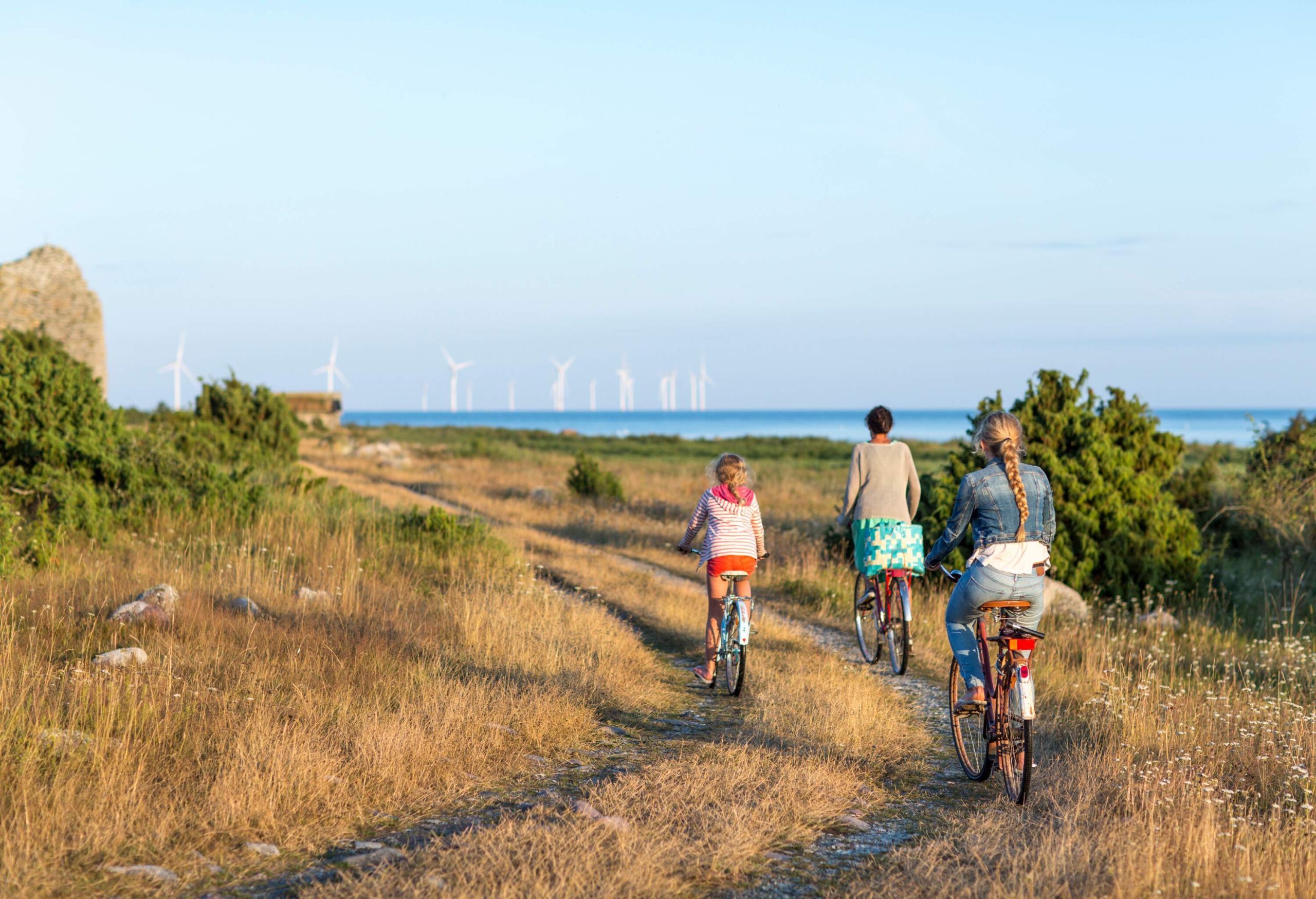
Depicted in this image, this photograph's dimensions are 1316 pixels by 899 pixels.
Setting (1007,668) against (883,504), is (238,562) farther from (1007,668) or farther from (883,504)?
(1007,668)

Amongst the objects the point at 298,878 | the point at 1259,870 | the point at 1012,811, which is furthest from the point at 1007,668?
the point at 298,878

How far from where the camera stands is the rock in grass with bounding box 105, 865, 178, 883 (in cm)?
427

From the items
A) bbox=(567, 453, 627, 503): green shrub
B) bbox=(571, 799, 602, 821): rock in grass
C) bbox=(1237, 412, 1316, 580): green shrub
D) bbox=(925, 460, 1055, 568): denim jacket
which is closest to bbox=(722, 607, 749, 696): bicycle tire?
bbox=(925, 460, 1055, 568): denim jacket

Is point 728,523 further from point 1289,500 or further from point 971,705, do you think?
point 1289,500

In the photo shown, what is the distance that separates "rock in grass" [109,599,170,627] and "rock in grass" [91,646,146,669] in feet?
3.13

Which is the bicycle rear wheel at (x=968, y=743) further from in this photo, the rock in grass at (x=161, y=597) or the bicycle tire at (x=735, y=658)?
the rock in grass at (x=161, y=597)

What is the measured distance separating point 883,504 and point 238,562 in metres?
6.73

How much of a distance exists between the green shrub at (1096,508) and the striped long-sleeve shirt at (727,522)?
264 inches

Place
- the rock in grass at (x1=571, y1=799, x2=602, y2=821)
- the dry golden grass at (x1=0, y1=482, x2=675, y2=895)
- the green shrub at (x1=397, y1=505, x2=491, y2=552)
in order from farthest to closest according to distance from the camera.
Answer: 1. the green shrub at (x1=397, y1=505, x2=491, y2=552)
2. the rock in grass at (x1=571, y1=799, x2=602, y2=821)
3. the dry golden grass at (x1=0, y1=482, x2=675, y2=895)

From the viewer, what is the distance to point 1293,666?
9.89 meters

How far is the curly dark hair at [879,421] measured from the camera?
9.15 meters

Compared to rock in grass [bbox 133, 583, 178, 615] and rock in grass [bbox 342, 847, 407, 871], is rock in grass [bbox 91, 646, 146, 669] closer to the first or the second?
rock in grass [bbox 133, 583, 178, 615]

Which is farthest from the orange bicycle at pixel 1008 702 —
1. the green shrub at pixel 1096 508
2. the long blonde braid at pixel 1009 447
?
the green shrub at pixel 1096 508

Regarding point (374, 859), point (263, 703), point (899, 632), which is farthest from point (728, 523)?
point (374, 859)
